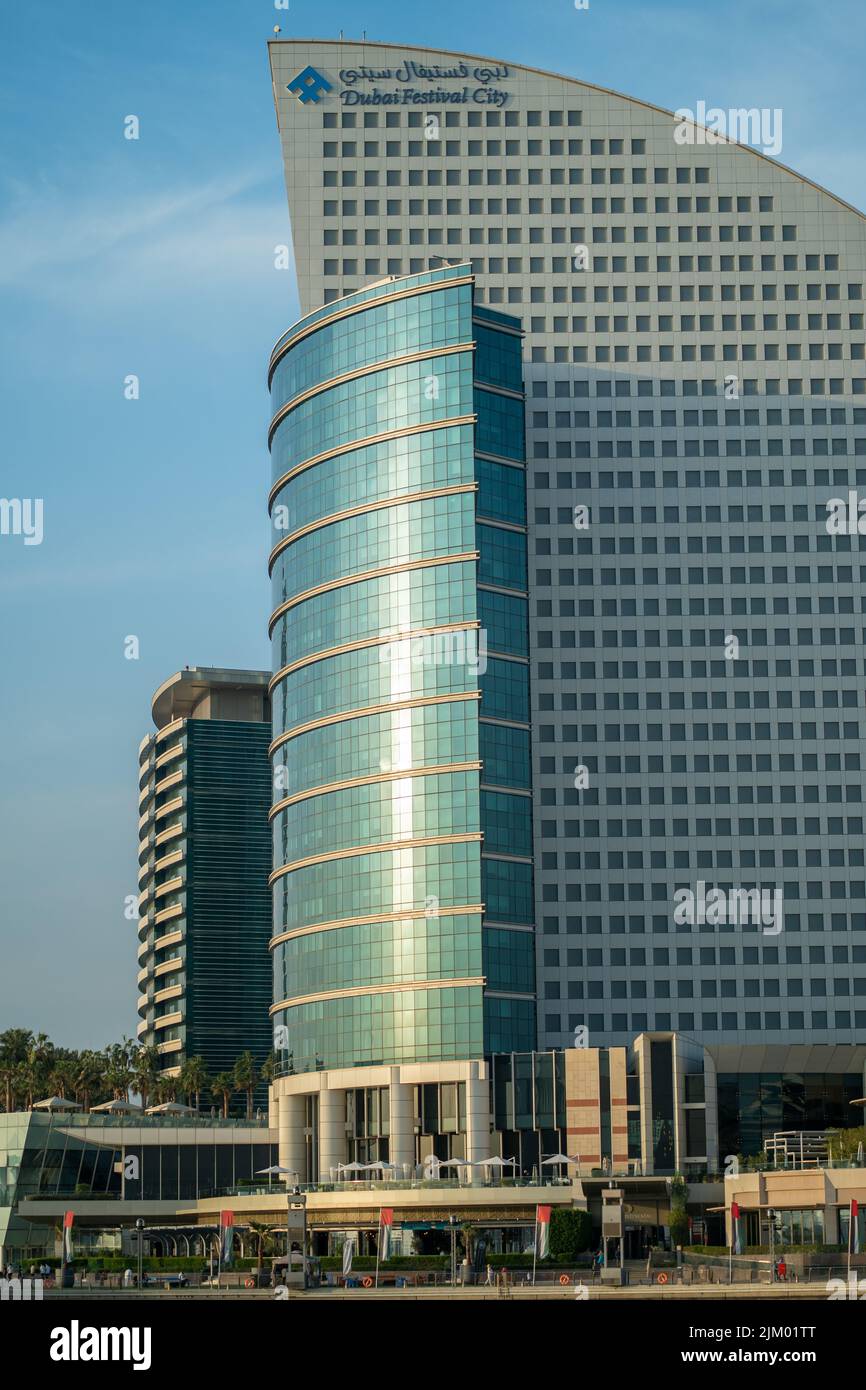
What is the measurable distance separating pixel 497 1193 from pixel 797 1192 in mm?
27805

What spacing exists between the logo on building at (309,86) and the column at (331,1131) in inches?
3570

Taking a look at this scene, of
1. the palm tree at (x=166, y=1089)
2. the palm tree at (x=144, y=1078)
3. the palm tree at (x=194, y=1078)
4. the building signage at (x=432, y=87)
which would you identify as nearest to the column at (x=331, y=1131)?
the palm tree at (x=194, y=1078)

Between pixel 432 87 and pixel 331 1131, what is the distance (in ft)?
312

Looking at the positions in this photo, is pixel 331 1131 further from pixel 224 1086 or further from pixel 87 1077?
pixel 87 1077

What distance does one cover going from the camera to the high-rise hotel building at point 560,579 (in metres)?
145

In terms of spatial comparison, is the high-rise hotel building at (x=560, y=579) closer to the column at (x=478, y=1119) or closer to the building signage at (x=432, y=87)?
the building signage at (x=432, y=87)

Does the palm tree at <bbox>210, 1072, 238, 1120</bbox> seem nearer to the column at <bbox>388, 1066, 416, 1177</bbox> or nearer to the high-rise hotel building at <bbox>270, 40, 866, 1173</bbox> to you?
the high-rise hotel building at <bbox>270, 40, 866, 1173</bbox>

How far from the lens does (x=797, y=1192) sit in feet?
342

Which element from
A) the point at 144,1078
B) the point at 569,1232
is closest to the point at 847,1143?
the point at 569,1232

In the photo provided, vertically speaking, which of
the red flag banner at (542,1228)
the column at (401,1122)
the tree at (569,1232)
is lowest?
the tree at (569,1232)
